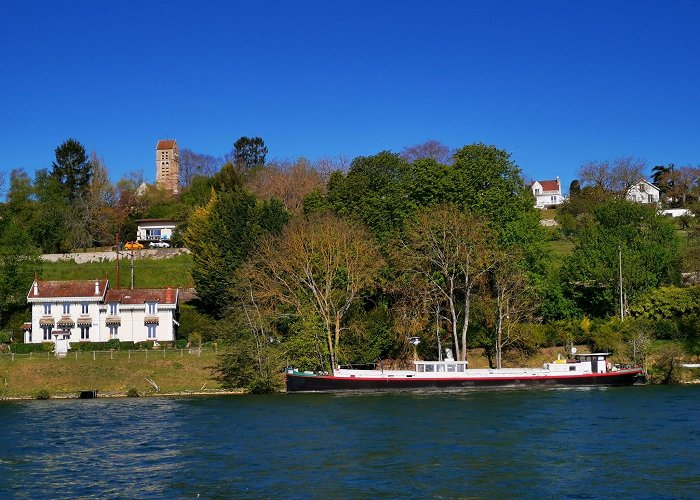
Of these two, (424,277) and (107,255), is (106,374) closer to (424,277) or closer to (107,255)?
(424,277)

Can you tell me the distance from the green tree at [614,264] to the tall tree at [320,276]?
794 inches

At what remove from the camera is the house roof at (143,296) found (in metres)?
89.3

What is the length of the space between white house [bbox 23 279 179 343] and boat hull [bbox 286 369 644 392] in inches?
1054

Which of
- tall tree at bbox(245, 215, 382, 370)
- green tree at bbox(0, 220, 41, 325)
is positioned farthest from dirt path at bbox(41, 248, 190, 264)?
tall tree at bbox(245, 215, 382, 370)

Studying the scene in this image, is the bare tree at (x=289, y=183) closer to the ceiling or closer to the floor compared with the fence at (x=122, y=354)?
closer to the ceiling

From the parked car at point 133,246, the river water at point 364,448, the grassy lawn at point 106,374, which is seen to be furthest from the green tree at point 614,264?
the parked car at point 133,246

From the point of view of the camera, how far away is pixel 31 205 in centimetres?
12356

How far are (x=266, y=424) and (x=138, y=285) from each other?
59481mm

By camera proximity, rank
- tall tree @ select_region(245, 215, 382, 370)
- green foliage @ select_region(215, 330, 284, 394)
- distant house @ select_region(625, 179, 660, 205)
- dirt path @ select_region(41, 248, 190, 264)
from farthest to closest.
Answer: distant house @ select_region(625, 179, 660, 205) → dirt path @ select_region(41, 248, 190, 264) → tall tree @ select_region(245, 215, 382, 370) → green foliage @ select_region(215, 330, 284, 394)

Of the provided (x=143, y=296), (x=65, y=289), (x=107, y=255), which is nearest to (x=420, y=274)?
(x=143, y=296)

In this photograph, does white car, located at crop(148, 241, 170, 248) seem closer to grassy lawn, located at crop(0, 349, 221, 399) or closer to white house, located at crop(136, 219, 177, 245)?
white house, located at crop(136, 219, 177, 245)

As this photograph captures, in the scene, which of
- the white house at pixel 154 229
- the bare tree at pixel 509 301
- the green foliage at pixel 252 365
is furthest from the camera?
the white house at pixel 154 229

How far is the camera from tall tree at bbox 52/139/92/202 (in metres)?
141

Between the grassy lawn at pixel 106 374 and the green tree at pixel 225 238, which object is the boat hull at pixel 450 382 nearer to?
the grassy lawn at pixel 106 374
